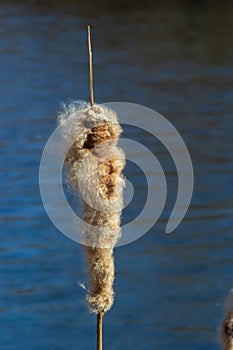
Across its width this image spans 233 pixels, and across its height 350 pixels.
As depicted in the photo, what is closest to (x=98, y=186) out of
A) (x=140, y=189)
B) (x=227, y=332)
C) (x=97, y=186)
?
(x=97, y=186)

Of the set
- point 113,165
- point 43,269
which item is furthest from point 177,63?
point 113,165

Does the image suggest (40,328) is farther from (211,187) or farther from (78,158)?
(78,158)

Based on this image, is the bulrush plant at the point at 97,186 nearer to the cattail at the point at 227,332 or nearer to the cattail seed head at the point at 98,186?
the cattail seed head at the point at 98,186

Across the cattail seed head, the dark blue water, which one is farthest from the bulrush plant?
the dark blue water

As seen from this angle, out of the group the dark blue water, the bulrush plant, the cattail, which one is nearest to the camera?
the cattail

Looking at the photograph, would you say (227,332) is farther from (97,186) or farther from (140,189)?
(140,189)

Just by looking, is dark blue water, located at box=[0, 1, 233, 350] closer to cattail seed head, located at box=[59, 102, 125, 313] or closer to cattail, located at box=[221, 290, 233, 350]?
A: cattail seed head, located at box=[59, 102, 125, 313]
